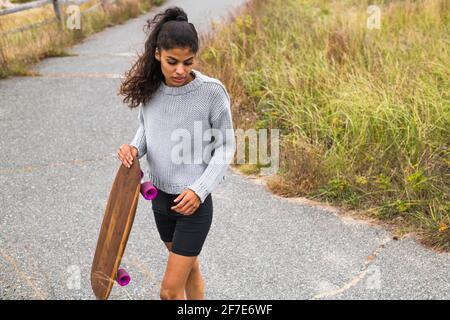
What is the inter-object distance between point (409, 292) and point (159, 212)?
5.11 feet

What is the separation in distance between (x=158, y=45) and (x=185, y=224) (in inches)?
28.8

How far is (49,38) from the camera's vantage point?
30.5 feet

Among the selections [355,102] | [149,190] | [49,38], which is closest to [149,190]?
[149,190]

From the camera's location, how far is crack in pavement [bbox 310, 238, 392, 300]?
321cm

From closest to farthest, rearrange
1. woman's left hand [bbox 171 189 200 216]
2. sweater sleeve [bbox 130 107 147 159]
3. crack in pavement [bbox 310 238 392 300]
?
woman's left hand [bbox 171 189 200 216]
sweater sleeve [bbox 130 107 147 159]
crack in pavement [bbox 310 238 392 300]

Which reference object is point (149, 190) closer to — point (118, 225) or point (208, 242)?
point (118, 225)

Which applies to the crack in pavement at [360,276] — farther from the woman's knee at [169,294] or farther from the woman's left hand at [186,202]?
the woman's left hand at [186,202]

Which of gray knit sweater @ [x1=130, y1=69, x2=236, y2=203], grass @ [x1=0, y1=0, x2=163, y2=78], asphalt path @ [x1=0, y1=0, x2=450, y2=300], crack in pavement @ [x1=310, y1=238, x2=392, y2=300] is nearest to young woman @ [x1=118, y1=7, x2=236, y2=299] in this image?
gray knit sweater @ [x1=130, y1=69, x2=236, y2=203]

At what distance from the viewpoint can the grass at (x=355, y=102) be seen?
4133mm

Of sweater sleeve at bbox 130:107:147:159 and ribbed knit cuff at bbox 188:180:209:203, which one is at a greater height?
sweater sleeve at bbox 130:107:147:159

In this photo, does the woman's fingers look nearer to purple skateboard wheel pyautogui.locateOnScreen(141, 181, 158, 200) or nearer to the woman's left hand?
purple skateboard wheel pyautogui.locateOnScreen(141, 181, 158, 200)

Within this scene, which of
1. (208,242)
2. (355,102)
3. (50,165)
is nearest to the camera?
(208,242)

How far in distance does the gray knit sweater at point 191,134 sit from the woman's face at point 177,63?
0.06 meters

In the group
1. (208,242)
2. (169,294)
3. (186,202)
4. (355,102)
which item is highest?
(186,202)
